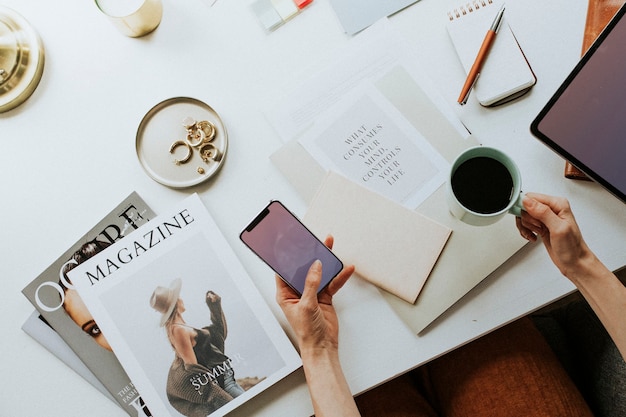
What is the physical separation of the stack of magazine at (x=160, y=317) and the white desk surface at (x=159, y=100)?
0.03 m

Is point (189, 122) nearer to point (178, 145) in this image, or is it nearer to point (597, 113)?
point (178, 145)

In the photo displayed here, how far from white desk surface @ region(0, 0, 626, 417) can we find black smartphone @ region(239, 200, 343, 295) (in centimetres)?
6

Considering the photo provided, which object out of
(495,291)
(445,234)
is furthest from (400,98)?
(495,291)

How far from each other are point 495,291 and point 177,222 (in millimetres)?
507

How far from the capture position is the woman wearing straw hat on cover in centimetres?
77

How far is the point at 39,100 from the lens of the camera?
2.71 ft

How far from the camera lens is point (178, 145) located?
0.80m

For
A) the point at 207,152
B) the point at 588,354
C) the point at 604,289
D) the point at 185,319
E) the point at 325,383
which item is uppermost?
the point at 207,152

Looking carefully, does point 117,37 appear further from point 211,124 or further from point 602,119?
point 602,119

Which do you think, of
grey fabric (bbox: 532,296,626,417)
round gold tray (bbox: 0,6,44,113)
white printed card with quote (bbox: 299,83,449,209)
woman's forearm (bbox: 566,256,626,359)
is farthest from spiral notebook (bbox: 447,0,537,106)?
round gold tray (bbox: 0,6,44,113)

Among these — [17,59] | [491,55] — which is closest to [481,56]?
[491,55]

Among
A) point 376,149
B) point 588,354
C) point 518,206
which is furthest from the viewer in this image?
point 588,354

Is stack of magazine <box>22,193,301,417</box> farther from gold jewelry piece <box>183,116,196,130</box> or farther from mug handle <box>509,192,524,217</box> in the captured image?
mug handle <box>509,192,524,217</box>

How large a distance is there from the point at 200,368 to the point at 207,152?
339 mm
